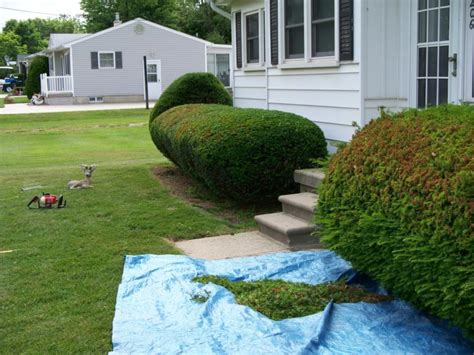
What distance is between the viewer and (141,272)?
5.18 meters

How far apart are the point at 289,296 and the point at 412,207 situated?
126cm

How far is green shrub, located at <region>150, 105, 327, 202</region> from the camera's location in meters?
7.22

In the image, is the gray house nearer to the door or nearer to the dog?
the dog

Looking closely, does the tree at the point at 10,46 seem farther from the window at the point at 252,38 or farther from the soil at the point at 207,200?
the soil at the point at 207,200

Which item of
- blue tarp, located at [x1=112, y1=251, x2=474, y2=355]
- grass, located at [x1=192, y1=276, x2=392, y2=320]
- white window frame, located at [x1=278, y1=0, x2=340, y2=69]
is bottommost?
blue tarp, located at [x1=112, y1=251, x2=474, y2=355]

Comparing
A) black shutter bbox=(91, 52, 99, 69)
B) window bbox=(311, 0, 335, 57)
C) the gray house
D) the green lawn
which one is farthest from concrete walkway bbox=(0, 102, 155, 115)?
window bbox=(311, 0, 335, 57)

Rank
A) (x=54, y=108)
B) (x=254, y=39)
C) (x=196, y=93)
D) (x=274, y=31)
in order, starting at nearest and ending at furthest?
1. (x=274, y=31)
2. (x=254, y=39)
3. (x=196, y=93)
4. (x=54, y=108)

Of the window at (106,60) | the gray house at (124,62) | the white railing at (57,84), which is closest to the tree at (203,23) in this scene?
the gray house at (124,62)

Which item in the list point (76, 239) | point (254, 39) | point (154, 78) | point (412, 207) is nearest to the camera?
point (412, 207)

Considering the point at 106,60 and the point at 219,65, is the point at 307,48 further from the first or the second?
the point at 219,65

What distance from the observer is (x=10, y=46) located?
8025 cm

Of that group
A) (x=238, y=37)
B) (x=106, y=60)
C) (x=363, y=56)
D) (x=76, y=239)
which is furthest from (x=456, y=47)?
(x=106, y=60)

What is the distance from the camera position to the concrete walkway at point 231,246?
589 cm

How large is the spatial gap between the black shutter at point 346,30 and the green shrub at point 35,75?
36.4 meters
